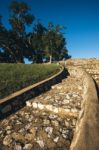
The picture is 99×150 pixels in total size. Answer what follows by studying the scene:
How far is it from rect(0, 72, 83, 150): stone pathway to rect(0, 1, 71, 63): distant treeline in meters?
31.1

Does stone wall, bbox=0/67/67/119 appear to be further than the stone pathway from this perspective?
Yes

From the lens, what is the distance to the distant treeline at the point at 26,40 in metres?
36.9

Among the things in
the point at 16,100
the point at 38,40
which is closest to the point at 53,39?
the point at 38,40

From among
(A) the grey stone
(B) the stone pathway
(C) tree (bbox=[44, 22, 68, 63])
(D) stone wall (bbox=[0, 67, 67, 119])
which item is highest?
(C) tree (bbox=[44, 22, 68, 63])

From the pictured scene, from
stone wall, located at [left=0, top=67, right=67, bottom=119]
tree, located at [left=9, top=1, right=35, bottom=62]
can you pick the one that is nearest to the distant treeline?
tree, located at [left=9, top=1, right=35, bottom=62]

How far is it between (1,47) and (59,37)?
13.6 metres

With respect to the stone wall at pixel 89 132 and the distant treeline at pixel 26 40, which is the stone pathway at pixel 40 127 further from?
the distant treeline at pixel 26 40

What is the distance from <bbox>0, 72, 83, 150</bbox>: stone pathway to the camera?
13.2ft

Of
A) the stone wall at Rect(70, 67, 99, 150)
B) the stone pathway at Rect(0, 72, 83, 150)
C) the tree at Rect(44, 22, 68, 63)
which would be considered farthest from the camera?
the tree at Rect(44, 22, 68, 63)

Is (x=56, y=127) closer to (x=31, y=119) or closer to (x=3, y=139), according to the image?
(x=31, y=119)

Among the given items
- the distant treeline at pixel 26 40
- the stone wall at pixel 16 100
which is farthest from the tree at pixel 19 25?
the stone wall at pixel 16 100

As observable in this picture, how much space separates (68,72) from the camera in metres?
20.0

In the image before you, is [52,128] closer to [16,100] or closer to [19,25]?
[16,100]

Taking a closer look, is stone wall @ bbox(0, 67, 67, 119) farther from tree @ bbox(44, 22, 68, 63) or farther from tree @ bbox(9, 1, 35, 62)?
tree @ bbox(9, 1, 35, 62)
